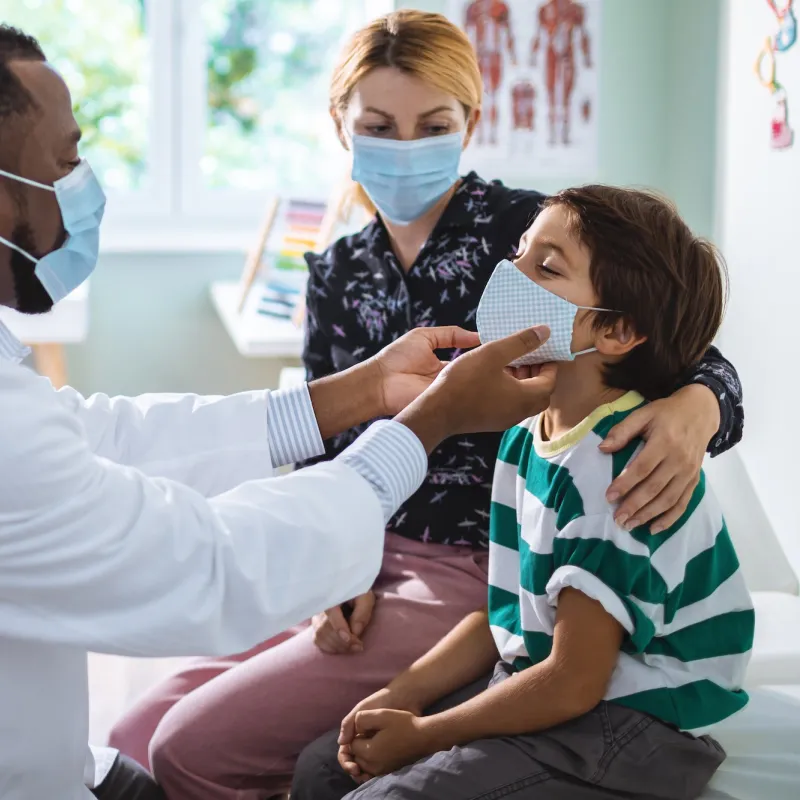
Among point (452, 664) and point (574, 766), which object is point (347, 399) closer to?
point (452, 664)

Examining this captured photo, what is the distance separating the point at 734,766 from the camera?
1.33m

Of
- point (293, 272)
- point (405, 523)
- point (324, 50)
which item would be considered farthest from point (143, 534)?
point (324, 50)

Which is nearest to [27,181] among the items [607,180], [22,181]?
[22,181]

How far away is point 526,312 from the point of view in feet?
4.38

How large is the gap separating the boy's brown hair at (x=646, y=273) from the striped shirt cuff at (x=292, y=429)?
40 cm

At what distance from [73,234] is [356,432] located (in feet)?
1.98

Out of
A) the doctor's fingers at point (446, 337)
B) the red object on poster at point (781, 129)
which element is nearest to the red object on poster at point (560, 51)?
the red object on poster at point (781, 129)

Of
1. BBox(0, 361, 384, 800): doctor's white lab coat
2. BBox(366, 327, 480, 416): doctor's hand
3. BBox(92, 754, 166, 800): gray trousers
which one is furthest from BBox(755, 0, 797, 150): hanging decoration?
BBox(92, 754, 166, 800): gray trousers

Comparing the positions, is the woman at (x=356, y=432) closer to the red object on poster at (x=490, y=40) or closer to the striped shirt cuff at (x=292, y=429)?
the striped shirt cuff at (x=292, y=429)

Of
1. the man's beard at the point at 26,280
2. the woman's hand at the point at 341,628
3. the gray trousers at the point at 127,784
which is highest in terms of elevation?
the man's beard at the point at 26,280

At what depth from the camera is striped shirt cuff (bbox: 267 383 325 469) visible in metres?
1.46

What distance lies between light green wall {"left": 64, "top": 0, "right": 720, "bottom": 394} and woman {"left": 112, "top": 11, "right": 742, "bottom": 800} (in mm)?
1693

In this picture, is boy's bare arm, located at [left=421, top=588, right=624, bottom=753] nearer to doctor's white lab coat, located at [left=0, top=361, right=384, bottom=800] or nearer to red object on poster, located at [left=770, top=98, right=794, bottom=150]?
doctor's white lab coat, located at [left=0, top=361, right=384, bottom=800]

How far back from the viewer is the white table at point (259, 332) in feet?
9.40
